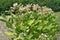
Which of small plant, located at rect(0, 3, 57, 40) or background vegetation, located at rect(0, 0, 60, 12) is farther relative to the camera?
background vegetation, located at rect(0, 0, 60, 12)

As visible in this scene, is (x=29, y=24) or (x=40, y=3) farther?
(x=40, y=3)

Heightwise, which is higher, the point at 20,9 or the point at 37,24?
the point at 20,9

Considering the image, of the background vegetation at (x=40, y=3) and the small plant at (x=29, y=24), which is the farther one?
the background vegetation at (x=40, y=3)

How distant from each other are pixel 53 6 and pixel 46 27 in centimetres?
563

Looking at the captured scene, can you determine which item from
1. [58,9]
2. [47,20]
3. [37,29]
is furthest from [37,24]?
Answer: [58,9]

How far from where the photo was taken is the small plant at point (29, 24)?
4.63m

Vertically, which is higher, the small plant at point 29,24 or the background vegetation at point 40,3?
the background vegetation at point 40,3

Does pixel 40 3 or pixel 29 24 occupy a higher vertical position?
pixel 40 3

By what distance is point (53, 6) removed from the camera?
10.7m

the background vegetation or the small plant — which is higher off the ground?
the background vegetation

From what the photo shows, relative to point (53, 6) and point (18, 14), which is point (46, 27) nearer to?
point (18, 14)

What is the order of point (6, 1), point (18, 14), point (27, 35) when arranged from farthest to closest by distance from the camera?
point (6, 1)
point (18, 14)
point (27, 35)

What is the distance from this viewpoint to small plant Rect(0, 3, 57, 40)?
4.63 m

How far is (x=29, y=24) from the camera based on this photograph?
4863 mm
